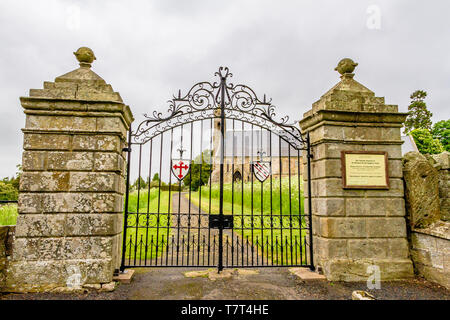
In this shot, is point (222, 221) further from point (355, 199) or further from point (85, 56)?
point (85, 56)

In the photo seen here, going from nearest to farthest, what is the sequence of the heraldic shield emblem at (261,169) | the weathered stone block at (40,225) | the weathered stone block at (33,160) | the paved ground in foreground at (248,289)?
the paved ground in foreground at (248,289) < the weathered stone block at (40,225) < the weathered stone block at (33,160) < the heraldic shield emblem at (261,169)

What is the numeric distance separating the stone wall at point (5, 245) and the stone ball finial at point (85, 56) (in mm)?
2949

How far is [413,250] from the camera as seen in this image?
4.70 m

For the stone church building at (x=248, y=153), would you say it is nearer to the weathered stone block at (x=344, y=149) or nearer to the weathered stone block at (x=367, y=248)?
the weathered stone block at (x=344, y=149)

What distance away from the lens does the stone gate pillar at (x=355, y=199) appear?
4.51m

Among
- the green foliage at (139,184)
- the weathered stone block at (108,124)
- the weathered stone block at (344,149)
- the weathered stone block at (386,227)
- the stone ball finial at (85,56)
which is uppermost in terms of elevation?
the stone ball finial at (85,56)

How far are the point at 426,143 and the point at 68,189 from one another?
101 ft

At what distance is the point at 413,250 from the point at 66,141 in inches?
244

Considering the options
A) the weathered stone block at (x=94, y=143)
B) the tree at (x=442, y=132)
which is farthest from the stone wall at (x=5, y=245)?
the tree at (x=442, y=132)

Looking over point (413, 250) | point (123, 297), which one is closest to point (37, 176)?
point (123, 297)

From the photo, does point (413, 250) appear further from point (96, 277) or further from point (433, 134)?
point (433, 134)

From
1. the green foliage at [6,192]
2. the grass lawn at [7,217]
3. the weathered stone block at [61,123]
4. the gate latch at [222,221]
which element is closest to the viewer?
the weathered stone block at [61,123]
